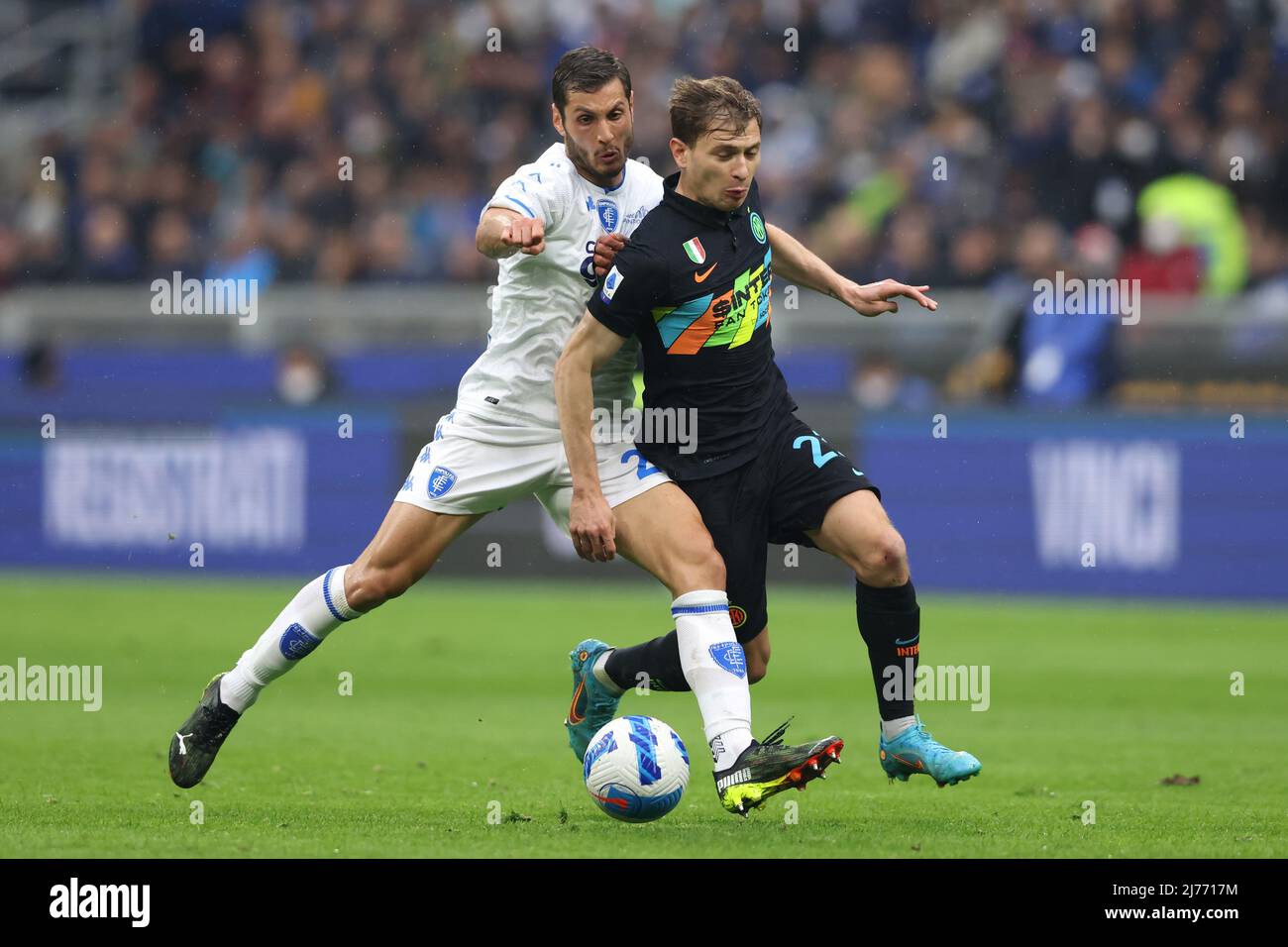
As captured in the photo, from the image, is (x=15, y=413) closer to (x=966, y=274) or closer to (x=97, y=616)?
(x=97, y=616)

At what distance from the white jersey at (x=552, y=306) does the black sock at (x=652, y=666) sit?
0.88 metres

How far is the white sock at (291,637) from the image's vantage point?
6.67 m

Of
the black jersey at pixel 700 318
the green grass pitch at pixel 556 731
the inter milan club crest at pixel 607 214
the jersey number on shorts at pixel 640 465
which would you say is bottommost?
the green grass pitch at pixel 556 731

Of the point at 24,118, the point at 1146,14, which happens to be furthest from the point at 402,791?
the point at 24,118

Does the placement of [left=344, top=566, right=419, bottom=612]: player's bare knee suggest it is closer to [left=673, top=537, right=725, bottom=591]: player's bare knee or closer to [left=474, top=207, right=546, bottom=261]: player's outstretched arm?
[left=673, top=537, right=725, bottom=591]: player's bare knee

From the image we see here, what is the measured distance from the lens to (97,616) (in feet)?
42.0

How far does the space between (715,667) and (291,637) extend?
1.60 meters

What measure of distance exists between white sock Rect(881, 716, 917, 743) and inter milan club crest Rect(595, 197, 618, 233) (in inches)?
77.0

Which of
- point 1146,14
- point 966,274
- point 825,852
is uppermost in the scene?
point 1146,14

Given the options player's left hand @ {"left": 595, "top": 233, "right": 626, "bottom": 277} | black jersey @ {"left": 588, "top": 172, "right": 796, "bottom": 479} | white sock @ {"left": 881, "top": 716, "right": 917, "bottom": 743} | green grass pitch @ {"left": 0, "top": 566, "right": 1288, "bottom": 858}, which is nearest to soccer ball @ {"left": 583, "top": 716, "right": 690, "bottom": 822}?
green grass pitch @ {"left": 0, "top": 566, "right": 1288, "bottom": 858}

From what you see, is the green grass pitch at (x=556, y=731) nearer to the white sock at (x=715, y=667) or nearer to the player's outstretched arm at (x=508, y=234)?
the white sock at (x=715, y=667)

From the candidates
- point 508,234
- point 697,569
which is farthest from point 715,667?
point 508,234

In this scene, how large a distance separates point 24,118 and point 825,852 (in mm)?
18206

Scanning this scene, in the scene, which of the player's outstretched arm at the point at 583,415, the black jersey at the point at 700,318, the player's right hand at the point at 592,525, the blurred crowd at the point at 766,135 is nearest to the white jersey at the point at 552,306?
the black jersey at the point at 700,318
